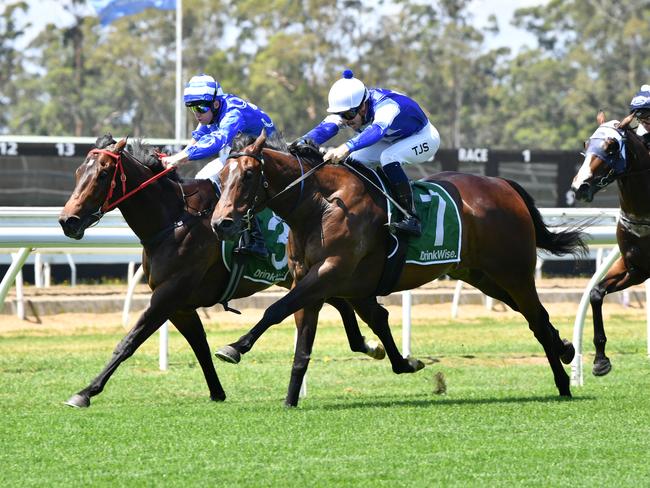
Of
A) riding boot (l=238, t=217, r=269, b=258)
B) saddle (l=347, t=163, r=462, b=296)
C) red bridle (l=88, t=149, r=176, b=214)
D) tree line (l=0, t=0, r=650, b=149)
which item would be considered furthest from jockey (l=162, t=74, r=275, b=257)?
tree line (l=0, t=0, r=650, b=149)

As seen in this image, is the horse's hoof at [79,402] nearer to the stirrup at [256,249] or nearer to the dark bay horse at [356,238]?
the dark bay horse at [356,238]

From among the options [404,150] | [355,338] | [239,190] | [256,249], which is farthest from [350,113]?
[355,338]

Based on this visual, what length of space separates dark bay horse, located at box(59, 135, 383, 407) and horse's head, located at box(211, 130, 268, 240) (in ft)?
2.29

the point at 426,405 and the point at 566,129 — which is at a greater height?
the point at 426,405

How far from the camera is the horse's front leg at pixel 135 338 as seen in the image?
272 inches

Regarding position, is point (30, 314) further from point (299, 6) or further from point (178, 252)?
point (299, 6)

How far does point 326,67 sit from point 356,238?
36943 mm

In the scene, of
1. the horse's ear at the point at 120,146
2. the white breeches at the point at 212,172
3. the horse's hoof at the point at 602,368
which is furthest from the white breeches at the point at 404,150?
the horse's hoof at the point at 602,368

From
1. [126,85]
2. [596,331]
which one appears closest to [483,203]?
[596,331]

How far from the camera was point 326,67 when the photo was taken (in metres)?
43.4

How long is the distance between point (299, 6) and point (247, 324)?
104ft

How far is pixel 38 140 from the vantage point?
664 inches

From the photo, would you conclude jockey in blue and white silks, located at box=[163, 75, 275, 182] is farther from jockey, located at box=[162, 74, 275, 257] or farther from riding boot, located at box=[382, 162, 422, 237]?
riding boot, located at box=[382, 162, 422, 237]

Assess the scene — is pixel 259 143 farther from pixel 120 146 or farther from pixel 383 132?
pixel 120 146
